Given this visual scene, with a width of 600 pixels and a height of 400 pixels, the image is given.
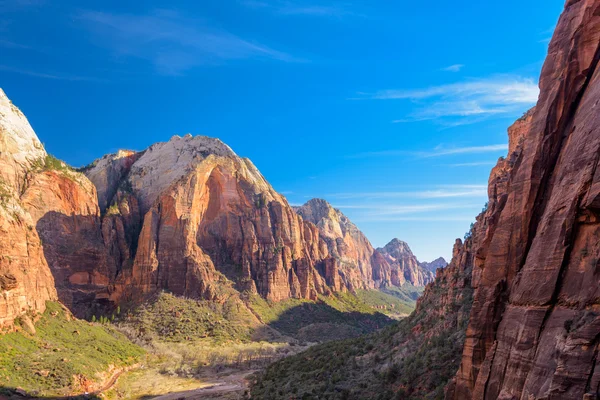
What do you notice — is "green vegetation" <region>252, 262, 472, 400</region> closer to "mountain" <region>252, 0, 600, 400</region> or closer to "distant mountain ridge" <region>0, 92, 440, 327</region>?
"mountain" <region>252, 0, 600, 400</region>

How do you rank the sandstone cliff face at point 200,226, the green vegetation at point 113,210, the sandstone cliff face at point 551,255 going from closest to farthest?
the sandstone cliff face at point 551,255 → the sandstone cliff face at point 200,226 → the green vegetation at point 113,210

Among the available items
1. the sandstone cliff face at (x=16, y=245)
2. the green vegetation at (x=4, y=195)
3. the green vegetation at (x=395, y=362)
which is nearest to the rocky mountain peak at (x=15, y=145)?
the sandstone cliff face at (x=16, y=245)

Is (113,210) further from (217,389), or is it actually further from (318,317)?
(217,389)

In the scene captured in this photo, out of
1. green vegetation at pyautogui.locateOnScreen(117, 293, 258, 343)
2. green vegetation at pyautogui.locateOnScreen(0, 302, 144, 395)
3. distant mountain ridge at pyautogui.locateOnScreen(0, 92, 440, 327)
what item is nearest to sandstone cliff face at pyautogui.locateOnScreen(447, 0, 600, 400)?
green vegetation at pyautogui.locateOnScreen(0, 302, 144, 395)

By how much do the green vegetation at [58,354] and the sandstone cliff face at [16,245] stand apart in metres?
2.87

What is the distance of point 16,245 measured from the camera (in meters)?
64.6

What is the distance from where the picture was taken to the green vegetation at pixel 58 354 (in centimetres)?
5184

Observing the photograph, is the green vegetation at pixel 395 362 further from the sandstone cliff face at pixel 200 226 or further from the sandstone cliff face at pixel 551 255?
the sandstone cliff face at pixel 200 226

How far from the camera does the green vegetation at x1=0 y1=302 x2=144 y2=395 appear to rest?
51844mm

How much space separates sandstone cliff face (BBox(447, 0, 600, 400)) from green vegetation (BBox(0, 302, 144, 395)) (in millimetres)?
49206

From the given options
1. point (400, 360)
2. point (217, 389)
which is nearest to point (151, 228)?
point (217, 389)

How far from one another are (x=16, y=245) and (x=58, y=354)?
→ 55.7 ft

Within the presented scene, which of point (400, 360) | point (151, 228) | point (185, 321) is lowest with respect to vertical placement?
point (400, 360)

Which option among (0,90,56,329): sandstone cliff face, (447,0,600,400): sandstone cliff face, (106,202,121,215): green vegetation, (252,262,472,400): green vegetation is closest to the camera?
(447,0,600,400): sandstone cliff face
